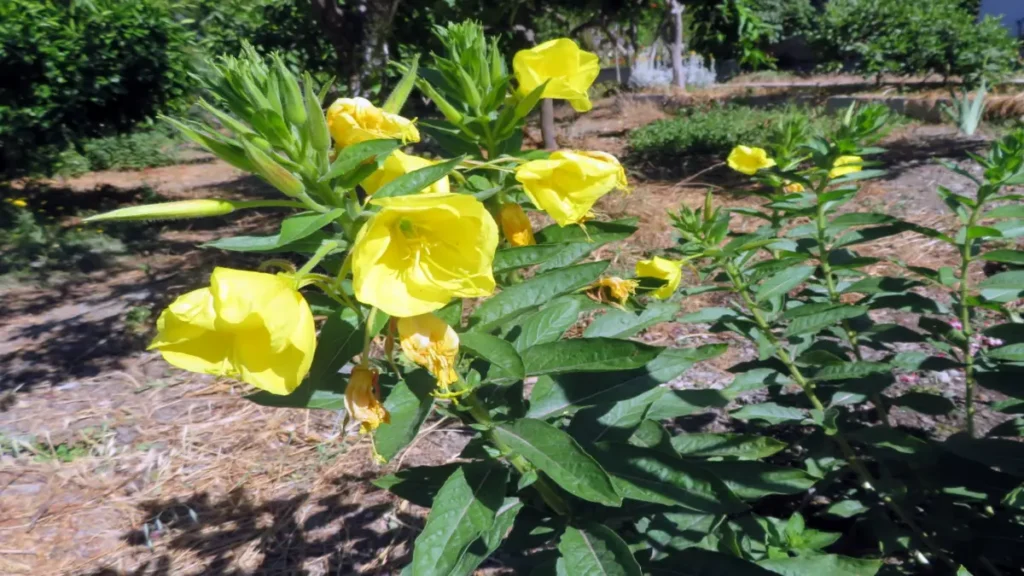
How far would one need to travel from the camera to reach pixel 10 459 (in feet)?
9.81

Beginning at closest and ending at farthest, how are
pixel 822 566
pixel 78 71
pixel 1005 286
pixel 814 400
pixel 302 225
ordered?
pixel 302 225 < pixel 822 566 < pixel 1005 286 < pixel 814 400 < pixel 78 71

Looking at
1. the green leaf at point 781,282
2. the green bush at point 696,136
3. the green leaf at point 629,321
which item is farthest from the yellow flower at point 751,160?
the green bush at point 696,136

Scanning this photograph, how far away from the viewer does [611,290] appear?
1267 millimetres

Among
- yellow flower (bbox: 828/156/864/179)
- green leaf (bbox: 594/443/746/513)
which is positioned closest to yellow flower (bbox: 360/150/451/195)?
green leaf (bbox: 594/443/746/513)

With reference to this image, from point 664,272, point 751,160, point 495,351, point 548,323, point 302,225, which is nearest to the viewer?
point 302,225

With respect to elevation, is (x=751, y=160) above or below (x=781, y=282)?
above

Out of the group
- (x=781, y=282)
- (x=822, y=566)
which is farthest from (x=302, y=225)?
(x=781, y=282)

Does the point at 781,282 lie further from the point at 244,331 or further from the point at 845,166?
the point at 244,331

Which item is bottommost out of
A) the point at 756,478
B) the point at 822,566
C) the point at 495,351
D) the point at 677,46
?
the point at 822,566

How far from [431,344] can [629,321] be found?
61 cm

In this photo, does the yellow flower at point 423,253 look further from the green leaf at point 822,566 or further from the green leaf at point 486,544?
the green leaf at point 822,566

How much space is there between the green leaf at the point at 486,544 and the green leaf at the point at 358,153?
0.67 m

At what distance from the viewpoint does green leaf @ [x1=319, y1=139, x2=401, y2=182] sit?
3.16 feet

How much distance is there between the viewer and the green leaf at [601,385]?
4.50ft
